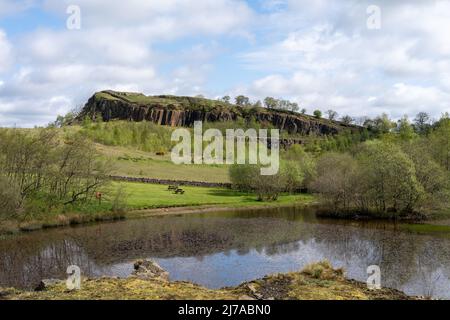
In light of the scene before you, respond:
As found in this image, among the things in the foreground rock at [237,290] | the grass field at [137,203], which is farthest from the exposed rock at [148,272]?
the grass field at [137,203]

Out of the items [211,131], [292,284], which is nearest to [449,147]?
[292,284]

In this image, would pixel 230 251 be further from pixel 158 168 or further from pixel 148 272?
pixel 158 168

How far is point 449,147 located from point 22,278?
69343 millimetres

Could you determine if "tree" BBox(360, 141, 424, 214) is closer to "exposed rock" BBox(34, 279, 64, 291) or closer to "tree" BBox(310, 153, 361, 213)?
"tree" BBox(310, 153, 361, 213)

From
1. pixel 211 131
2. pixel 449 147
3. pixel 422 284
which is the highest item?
pixel 211 131

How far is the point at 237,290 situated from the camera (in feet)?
72.1

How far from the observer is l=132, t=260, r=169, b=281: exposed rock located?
25.5 meters

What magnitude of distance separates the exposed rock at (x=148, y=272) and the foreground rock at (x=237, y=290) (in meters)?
0.35

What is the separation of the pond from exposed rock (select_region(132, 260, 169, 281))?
53.2 inches

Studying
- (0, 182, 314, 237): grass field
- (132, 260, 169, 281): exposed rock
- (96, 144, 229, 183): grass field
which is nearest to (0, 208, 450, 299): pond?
(132, 260, 169, 281): exposed rock

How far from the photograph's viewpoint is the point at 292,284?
74.4 feet

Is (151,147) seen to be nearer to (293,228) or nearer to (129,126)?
(129,126)

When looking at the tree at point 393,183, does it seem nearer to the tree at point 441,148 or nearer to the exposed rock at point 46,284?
the tree at point 441,148

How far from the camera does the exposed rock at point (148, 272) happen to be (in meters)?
25.5
